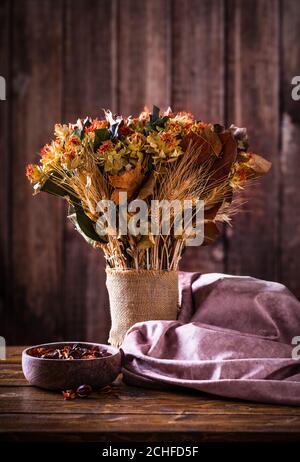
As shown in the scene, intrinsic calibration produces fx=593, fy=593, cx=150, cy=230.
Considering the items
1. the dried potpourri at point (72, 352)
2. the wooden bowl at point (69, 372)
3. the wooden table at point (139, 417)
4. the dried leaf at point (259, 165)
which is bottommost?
the wooden table at point (139, 417)

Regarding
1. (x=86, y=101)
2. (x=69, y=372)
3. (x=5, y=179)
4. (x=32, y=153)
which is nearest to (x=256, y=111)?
(x=86, y=101)

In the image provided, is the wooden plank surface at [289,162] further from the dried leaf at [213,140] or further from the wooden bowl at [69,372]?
the wooden bowl at [69,372]

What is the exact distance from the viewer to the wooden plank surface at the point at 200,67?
209 cm

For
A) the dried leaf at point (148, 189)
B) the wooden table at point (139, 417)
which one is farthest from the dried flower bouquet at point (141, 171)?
the wooden table at point (139, 417)

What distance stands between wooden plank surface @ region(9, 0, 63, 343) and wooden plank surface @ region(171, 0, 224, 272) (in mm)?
420

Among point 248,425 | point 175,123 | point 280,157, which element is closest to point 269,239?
point 280,157

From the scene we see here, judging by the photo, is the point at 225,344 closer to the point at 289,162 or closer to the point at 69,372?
the point at 69,372

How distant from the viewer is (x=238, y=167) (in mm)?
1229

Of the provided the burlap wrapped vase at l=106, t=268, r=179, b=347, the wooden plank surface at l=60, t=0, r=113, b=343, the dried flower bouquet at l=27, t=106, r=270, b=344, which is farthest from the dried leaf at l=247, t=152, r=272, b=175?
the wooden plank surface at l=60, t=0, r=113, b=343

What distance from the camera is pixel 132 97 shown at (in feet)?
6.91

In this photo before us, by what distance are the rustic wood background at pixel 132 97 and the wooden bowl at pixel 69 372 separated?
114cm

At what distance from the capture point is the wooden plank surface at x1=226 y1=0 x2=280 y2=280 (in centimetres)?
209
